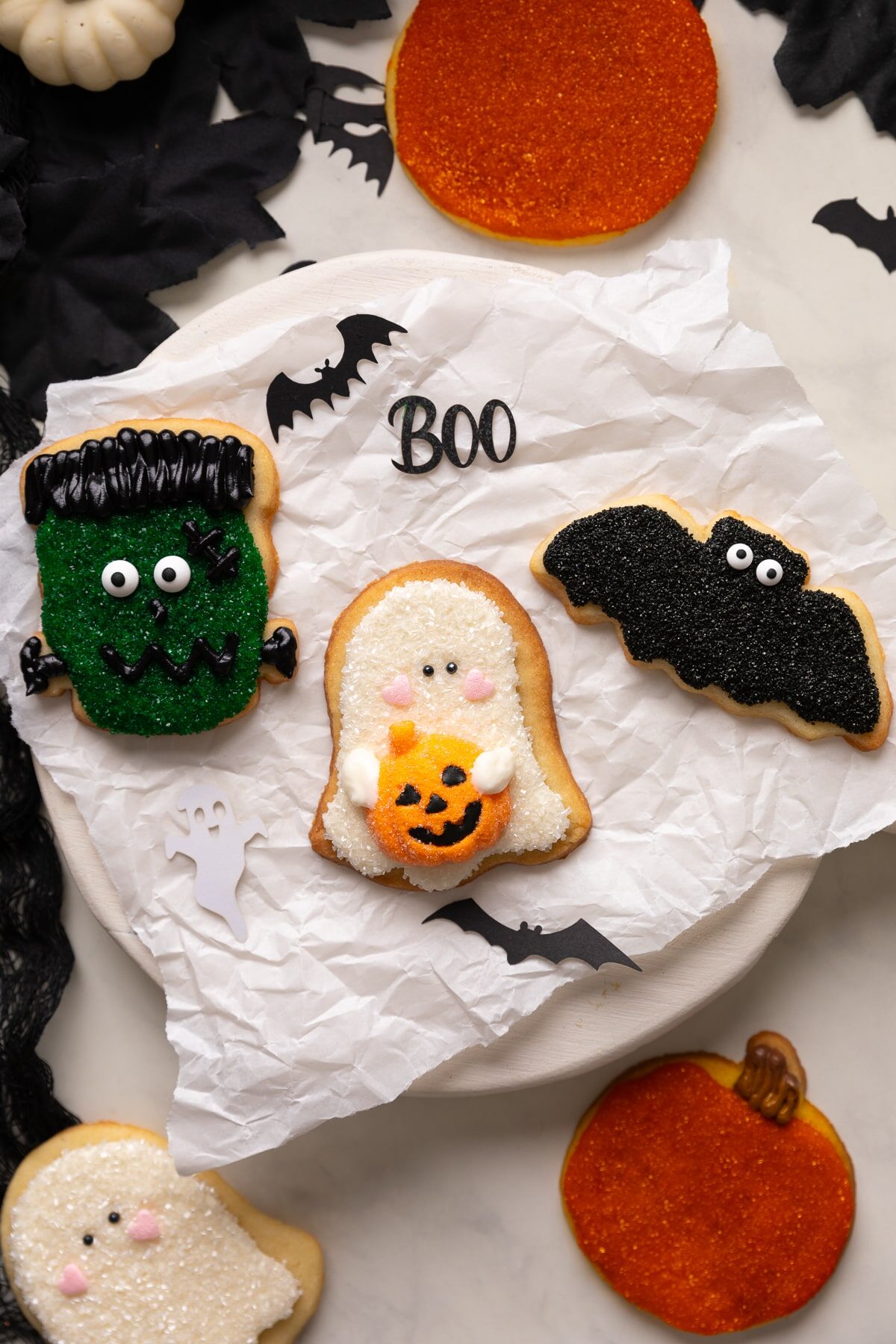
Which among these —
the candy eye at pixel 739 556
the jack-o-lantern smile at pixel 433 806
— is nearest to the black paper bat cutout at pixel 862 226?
the candy eye at pixel 739 556

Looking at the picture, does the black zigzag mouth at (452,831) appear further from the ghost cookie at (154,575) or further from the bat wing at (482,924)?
the ghost cookie at (154,575)

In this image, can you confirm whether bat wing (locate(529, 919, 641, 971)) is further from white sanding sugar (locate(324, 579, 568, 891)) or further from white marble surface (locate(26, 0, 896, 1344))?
white marble surface (locate(26, 0, 896, 1344))

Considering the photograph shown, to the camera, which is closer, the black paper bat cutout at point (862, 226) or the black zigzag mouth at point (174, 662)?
the black zigzag mouth at point (174, 662)

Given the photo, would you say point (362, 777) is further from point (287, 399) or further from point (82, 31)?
point (82, 31)

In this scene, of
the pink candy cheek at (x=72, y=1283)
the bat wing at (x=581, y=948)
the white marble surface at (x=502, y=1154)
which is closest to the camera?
the bat wing at (x=581, y=948)

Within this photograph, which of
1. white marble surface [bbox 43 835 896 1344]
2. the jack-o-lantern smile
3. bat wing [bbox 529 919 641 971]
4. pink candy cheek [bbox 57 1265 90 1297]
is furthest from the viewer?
white marble surface [bbox 43 835 896 1344]

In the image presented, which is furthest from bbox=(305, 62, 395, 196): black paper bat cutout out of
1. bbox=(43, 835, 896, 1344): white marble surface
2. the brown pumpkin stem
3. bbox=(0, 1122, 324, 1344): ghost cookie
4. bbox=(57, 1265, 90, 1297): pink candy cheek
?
bbox=(57, 1265, 90, 1297): pink candy cheek
